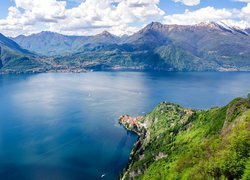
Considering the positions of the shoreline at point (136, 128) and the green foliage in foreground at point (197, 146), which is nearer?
the green foliage in foreground at point (197, 146)

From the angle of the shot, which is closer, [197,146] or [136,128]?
[197,146]

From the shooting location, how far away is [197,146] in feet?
242

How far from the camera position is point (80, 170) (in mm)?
111625

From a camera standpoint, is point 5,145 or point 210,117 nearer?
point 210,117

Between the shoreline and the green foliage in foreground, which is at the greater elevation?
the green foliage in foreground

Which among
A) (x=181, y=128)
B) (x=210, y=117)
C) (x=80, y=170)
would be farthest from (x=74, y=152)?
(x=210, y=117)

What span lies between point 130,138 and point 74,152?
30938mm

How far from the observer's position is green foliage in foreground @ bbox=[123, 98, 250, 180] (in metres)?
43.9

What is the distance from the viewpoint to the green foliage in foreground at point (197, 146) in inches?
1727

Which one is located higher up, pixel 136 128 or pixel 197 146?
pixel 197 146

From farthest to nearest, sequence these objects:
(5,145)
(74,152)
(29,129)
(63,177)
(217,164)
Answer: (29,129), (5,145), (74,152), (63,177), (217,164)

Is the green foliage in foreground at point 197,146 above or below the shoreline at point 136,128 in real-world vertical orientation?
above

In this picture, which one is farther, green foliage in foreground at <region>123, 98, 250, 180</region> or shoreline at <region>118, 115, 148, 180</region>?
shoreline at <region>118, 115, 148, 180</region>

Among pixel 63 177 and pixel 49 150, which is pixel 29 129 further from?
pixel 63 177
